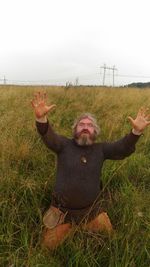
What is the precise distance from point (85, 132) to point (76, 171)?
398mm

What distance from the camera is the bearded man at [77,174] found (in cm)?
359

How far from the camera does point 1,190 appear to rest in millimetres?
3705

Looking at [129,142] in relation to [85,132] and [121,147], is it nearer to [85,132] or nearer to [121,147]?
[121,147]

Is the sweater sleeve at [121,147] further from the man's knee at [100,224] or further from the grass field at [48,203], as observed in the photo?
the man's knee at [100,224]

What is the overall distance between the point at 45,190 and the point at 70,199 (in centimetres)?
45

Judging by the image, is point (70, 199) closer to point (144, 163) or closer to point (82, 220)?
point (82, 220)

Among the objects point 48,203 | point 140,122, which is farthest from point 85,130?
point 48,203

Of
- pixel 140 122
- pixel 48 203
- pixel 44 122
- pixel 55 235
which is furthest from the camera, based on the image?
pixel 48 203

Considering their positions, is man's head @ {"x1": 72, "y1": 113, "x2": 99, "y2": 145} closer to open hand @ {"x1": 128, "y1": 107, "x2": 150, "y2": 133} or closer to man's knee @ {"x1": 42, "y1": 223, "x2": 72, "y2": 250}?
open hand @ {"x1": 128, "y1": 107, "x2": 150, "y2": 133}

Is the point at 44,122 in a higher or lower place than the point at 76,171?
higher

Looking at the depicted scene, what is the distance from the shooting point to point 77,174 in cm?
367

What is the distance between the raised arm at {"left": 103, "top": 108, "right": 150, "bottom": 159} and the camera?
12.3ft

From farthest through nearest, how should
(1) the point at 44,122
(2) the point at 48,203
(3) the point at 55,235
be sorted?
1. (2) the point at 48,203
2. (1) the point at 44,122
3. (3) the point at 55,235

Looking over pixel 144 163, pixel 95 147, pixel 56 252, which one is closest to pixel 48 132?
pixel 95 147
